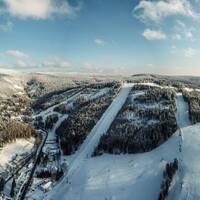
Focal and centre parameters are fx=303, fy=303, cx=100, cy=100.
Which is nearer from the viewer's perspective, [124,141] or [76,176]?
[76,176]

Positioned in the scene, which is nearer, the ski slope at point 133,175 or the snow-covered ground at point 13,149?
the ski slope at point 133,175

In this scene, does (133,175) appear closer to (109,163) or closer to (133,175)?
(133,175)

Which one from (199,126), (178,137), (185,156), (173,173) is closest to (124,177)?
(173,173)

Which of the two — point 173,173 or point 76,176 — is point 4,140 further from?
point 173,173

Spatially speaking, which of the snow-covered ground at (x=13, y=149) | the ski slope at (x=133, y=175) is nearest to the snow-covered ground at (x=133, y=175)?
the ski slope at (x=133, y=175)

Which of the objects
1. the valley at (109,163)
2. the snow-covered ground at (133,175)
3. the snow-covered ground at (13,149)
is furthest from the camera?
the snow-covered ground at (13,149)

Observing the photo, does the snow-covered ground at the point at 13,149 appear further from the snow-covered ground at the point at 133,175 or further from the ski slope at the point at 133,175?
the snow-covered ground at the point at 133,175

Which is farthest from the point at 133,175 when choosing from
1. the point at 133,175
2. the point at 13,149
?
the point at 13,149

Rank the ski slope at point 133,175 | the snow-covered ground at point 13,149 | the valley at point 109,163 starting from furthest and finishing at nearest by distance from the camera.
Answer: the snow-covered ground at point 13,149 → the valley at point 109,163 → the ski slope at point 133,175
